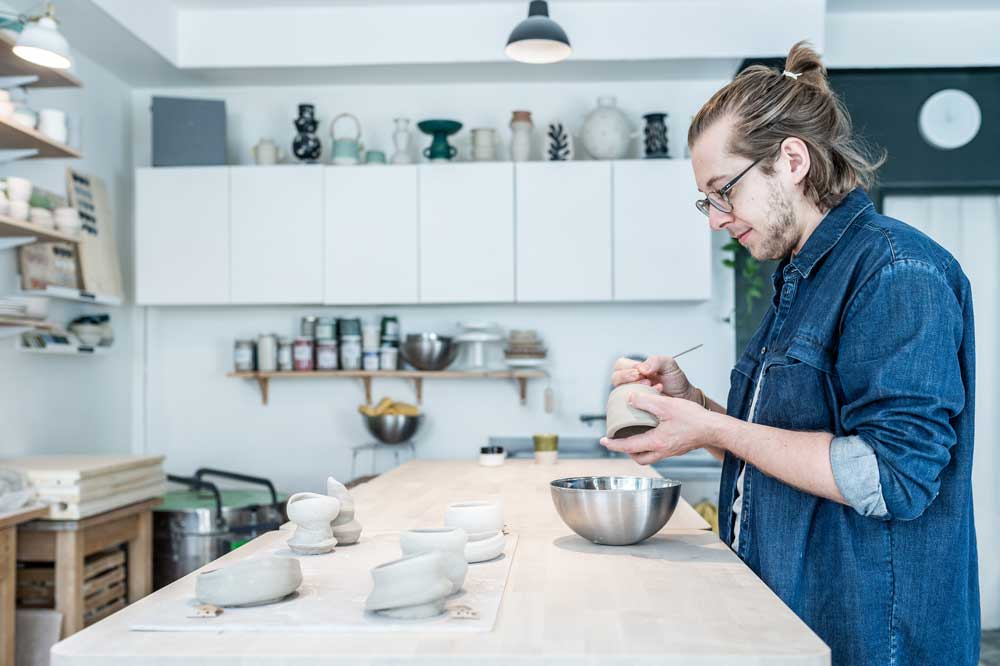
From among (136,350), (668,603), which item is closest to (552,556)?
(668,603)

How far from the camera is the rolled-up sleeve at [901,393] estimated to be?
1210 millimetres

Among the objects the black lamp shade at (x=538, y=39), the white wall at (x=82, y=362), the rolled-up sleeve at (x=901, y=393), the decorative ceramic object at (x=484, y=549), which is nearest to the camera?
the rolled-up sleeve at (x=901, y=393)

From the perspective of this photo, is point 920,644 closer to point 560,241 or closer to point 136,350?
point 560,241

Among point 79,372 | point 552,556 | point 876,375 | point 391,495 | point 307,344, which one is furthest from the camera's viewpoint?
point 307,344

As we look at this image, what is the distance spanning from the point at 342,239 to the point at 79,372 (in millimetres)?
1246

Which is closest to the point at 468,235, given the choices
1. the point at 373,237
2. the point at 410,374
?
the point at 373,237

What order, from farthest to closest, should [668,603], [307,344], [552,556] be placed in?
[307,344] → [552,556] → [668,603]

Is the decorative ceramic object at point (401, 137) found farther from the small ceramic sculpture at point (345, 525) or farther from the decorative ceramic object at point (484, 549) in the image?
the decorative ceramic object at point (484, 549)

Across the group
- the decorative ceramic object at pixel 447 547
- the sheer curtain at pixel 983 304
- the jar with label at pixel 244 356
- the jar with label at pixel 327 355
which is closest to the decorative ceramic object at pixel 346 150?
the jar with label at pixel 327 355

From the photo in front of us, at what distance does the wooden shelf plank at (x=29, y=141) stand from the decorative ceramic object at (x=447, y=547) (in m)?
2.04

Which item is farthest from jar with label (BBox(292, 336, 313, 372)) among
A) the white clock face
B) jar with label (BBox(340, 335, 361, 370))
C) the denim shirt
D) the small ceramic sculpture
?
the white clock face

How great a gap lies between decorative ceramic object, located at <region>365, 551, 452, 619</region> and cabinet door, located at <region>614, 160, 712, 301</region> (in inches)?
112

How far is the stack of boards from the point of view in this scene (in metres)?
2.71

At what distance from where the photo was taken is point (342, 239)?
12.6 feet
